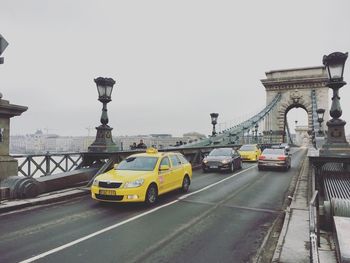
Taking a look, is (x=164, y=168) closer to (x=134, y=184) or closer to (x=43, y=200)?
(x=134, y=184)

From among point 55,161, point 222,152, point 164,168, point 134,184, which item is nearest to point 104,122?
point 55,161

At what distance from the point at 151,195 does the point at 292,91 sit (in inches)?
2319

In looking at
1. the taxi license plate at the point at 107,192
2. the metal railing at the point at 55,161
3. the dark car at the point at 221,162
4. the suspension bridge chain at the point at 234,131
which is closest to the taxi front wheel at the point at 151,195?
the taxi license plate at the point at 107,192

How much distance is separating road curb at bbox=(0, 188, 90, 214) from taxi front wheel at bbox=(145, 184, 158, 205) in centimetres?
286

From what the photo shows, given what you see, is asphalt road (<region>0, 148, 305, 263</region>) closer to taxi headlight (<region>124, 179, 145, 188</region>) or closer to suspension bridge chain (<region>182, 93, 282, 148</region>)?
taxi headlight (<region>124, 179, 145, 188</region>)

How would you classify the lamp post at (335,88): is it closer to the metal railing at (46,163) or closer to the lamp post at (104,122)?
the lamp post at (104,122)

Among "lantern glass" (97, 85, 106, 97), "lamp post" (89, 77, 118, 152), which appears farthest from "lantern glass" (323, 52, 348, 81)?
"lantern glass" (97, 85, 106, 97)

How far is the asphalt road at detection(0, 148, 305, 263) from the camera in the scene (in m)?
5.29

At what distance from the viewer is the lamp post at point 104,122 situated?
12.7 metres

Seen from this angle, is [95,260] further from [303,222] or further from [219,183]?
[219,183]

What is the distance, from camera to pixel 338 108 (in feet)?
33.3

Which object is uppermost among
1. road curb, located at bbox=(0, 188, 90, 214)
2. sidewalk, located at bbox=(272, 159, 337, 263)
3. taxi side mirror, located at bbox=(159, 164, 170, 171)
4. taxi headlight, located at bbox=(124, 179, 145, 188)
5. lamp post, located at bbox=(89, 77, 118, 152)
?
lamp post, located at bbox=(89, 77, 118, 152)

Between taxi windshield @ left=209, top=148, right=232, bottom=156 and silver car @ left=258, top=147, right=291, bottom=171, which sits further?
taxi windshield @ left=209, top=148, right=232, bottom=156

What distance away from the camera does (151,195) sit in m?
9.34
